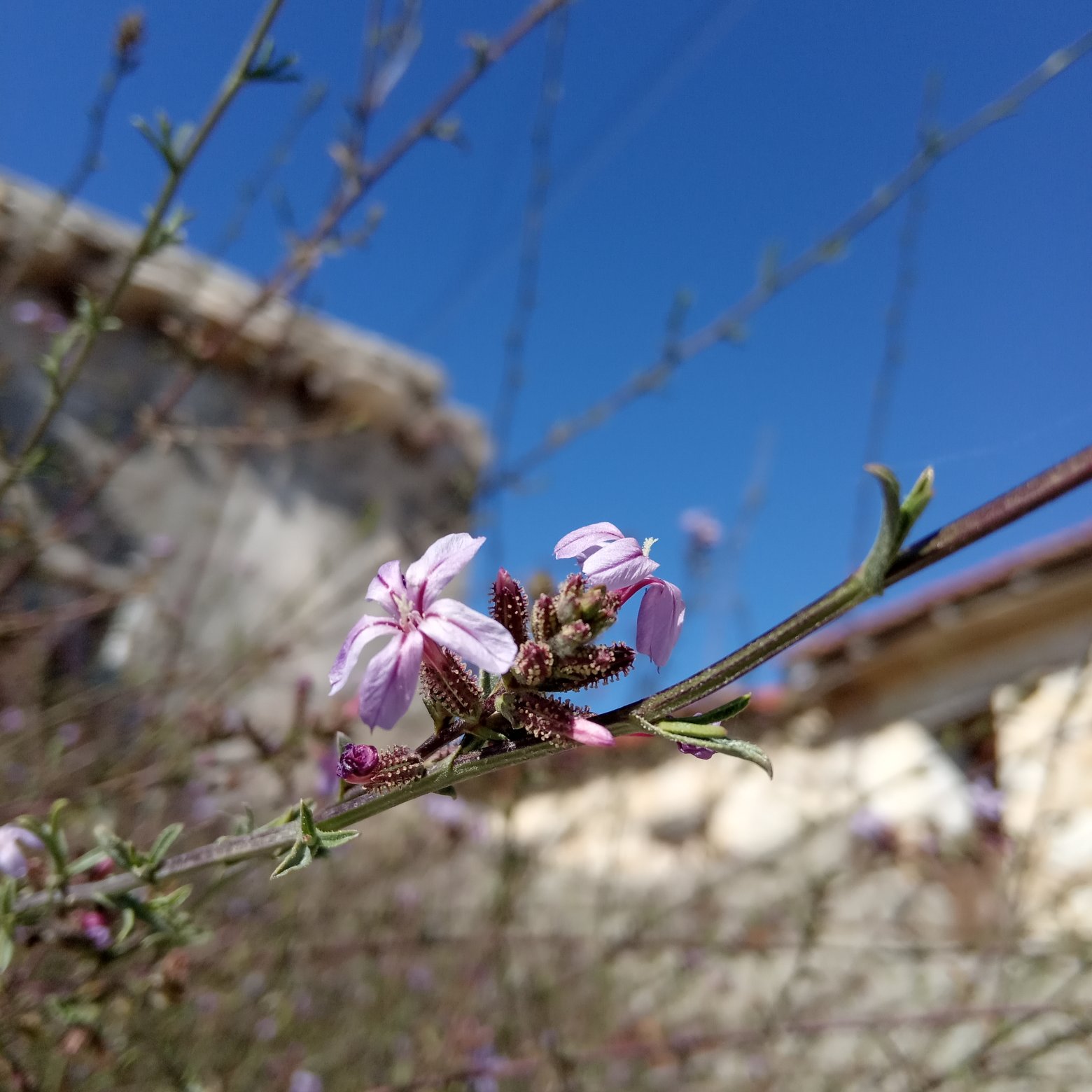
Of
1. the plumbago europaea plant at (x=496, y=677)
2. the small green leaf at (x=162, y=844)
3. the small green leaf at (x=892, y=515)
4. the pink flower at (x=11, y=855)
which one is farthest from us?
the pink flower at (x=11, y=855)

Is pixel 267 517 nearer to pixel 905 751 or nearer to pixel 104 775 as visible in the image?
pixel 104 775

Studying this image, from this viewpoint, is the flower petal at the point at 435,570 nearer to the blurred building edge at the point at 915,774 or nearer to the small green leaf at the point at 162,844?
Answer: the small green leaf at the point at 162,844

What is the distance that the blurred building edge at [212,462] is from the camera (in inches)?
216

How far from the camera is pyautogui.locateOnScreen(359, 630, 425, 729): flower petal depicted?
0.81 m

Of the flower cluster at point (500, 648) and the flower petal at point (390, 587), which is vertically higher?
the flower petal at point (390, 587)

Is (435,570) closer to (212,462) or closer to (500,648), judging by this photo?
(500,648)

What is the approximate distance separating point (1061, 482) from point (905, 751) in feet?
16.6

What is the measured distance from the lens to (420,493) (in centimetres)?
770

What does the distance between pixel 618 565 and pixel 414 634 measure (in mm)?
218

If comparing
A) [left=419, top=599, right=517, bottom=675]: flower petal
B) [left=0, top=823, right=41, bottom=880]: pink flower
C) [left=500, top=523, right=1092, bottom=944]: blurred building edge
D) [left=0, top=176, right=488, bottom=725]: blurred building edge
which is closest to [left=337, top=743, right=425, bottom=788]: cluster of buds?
[left=419, top=599, right=517, bottom=675]: flower petal

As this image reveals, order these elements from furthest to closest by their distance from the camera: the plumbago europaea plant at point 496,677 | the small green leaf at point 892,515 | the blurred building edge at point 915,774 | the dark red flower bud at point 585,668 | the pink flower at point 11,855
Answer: the blurred building edge at point 915,774, the pink flower at point 11,855, the dark red flower bud at point 585,668, the plumbago europaea plant at point 496,677, the small green leaf at point 892,515

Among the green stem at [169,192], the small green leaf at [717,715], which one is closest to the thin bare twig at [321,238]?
the green stem at [169,192]

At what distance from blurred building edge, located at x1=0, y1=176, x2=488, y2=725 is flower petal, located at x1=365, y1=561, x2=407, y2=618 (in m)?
3.30

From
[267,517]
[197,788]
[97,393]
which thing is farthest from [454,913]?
[97,393]
